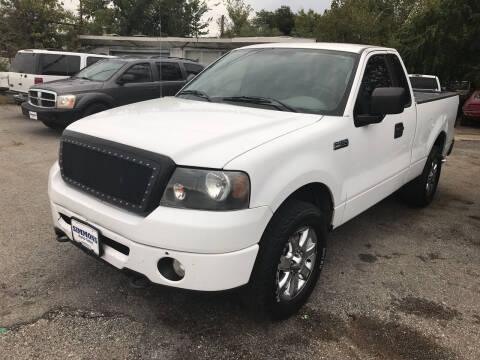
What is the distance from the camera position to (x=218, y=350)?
247cm

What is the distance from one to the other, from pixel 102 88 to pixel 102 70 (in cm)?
80

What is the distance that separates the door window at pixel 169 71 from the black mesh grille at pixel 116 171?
714 centimetres

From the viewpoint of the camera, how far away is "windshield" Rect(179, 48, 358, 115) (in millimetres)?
3141

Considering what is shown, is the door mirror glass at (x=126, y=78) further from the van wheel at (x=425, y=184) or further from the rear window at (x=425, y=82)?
the rear window at (x=425, y=82)

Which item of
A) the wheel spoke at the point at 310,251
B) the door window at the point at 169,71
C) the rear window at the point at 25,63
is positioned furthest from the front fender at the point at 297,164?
the rear window at the point at 25,63

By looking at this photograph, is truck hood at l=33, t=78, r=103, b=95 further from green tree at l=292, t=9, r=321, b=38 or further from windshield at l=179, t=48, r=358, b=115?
green tree at l=292, t=9, r=321, b=38

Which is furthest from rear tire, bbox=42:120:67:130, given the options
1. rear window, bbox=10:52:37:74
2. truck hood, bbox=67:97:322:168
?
truck hood, bbox=67:97:322:168

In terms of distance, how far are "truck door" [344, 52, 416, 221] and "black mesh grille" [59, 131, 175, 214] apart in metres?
1.51

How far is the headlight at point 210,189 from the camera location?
2.18 metres

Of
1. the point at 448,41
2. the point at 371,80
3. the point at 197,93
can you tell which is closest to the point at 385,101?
the point at 371,80

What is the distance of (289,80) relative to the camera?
10.9 ft

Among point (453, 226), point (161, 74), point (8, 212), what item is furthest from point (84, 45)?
point (453, 226)

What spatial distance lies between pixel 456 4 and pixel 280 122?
1631 centimetres

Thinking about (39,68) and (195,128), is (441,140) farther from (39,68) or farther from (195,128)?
(39,68)
